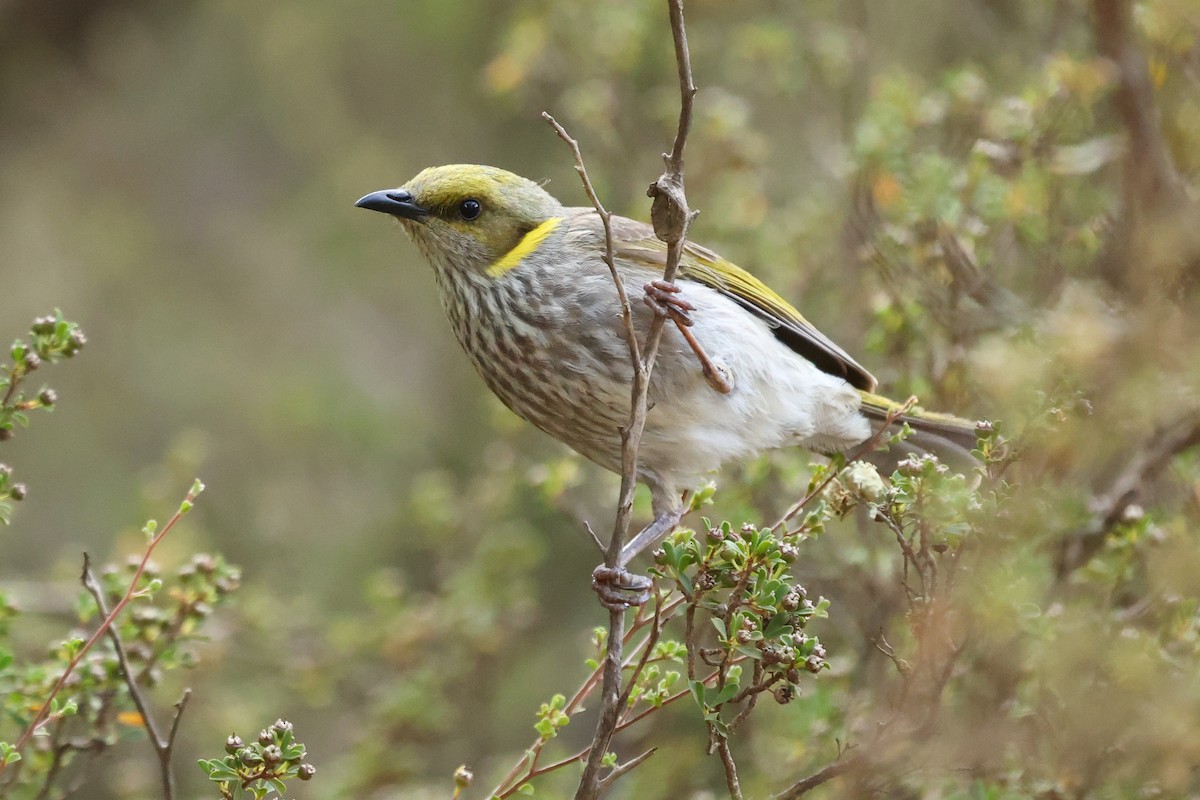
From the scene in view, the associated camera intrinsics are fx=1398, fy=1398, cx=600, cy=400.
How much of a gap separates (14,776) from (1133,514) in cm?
218

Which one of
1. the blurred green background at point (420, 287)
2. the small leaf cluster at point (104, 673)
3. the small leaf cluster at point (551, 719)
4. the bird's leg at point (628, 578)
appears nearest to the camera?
the small leaf cluster at point (551, 719)

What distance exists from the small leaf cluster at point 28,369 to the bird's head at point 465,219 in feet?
4.20

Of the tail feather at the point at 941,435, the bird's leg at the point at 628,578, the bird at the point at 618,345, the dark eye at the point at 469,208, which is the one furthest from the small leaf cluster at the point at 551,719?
the dark eye at the point at 469,208

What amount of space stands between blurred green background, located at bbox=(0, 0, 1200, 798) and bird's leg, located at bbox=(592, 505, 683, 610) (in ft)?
0.78

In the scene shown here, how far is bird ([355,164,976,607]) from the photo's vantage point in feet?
11.1

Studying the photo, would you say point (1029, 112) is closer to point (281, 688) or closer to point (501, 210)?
point (501, 210)

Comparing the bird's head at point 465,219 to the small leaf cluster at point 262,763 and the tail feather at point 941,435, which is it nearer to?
the tail feather at point 941,435

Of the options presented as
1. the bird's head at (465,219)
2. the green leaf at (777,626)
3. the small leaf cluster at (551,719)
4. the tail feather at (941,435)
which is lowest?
the green leaf at (777,626)

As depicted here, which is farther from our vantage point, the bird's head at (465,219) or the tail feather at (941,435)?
the bird's head at (465,219)

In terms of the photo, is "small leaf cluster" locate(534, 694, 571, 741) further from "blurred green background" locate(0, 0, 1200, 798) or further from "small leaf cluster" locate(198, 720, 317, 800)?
"blurred green background" locate(0, 0, 1200, 798)

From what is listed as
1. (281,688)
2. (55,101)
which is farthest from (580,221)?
(55,101)

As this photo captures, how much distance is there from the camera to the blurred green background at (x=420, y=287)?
11.5 ft

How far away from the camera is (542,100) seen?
5.18 metres

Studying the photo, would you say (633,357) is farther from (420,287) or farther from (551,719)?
(420,287)
